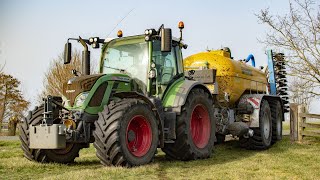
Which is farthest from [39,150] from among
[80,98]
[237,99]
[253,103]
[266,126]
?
[266,126]

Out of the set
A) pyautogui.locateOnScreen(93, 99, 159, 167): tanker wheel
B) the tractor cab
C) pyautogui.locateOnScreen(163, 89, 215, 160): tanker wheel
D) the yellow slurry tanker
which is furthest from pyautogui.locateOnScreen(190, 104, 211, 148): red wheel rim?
pyautogui.locateOnScreen(93, 99, 159, 167): tanker wheel

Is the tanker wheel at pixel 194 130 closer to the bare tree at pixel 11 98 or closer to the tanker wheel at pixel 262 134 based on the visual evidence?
the tanker wheel at pixel 262 134

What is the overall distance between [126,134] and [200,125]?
277cm

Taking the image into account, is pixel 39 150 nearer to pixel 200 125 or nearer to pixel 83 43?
pixel 83 43

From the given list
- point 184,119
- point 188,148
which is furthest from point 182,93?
point 188,148

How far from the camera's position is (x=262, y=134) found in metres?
11.2

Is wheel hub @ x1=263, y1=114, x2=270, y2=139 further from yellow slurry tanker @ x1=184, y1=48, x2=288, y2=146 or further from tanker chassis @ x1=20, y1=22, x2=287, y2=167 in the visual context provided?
tanker chassis @ x1=20, y1=22, x2=287, y2=167

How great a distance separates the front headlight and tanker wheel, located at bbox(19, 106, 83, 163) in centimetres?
70

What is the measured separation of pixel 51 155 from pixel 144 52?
2.65 meters

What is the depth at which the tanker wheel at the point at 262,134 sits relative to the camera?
11180 millimetres

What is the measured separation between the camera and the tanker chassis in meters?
6.64

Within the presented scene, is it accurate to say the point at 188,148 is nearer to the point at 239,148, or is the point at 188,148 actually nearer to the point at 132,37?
the point at 132,37

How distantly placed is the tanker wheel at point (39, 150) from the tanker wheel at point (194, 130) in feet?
6.13

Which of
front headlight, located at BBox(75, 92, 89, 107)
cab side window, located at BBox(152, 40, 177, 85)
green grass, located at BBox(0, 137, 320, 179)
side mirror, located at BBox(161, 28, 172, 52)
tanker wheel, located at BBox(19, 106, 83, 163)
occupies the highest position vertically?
side mirror, located at BBox(161, 28, 172, 52)
